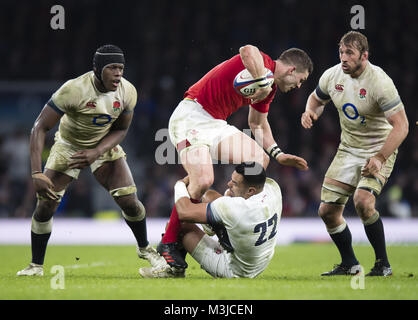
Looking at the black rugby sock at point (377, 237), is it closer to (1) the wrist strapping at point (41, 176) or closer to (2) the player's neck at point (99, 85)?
(2) the player's neck at point (99, 85)

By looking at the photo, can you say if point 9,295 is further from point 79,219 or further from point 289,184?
point 289,184

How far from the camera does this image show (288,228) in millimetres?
14398

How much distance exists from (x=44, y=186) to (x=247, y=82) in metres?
2.33

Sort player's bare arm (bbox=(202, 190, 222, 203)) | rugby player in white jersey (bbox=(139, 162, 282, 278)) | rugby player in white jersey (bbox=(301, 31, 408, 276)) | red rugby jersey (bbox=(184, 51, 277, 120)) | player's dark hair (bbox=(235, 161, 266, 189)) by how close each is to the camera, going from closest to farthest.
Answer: rugby player in white jersey (bbox=(139, 162, 282, 278))
player's dark hair (bbox=(235, 161, 266, 189))
player's bare arm (bbox=(202, 190, 222, 203))
red rugby jersey (bbox=(184, 51, 277, 120))
rugby player in white jersey (bbox=(301, 31, 408, 276))

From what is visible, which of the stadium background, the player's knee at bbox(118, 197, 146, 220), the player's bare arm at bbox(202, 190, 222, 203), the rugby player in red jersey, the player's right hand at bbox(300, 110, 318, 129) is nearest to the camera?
the rugby player in red jersey

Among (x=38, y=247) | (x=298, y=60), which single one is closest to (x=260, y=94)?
(x=298, y=60)

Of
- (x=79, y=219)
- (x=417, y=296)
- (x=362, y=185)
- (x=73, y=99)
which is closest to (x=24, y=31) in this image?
(x=79, y=219)

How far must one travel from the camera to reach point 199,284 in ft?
20.6

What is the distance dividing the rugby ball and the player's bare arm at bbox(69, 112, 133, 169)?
4.77 feet

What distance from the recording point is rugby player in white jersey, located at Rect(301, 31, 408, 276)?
7.39 m

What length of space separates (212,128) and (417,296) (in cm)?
265

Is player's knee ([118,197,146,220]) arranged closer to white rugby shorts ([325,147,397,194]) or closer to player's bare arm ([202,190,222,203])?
player's bare arm ([202,190,222,203])

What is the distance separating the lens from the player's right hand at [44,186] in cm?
715

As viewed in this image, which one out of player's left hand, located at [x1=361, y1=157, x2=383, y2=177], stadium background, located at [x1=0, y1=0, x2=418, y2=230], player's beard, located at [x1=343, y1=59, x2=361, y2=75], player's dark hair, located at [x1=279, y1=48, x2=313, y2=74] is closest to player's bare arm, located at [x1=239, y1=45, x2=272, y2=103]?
player's dark hair, located at [x1=279, y1=48, x2=313, y2=74]
